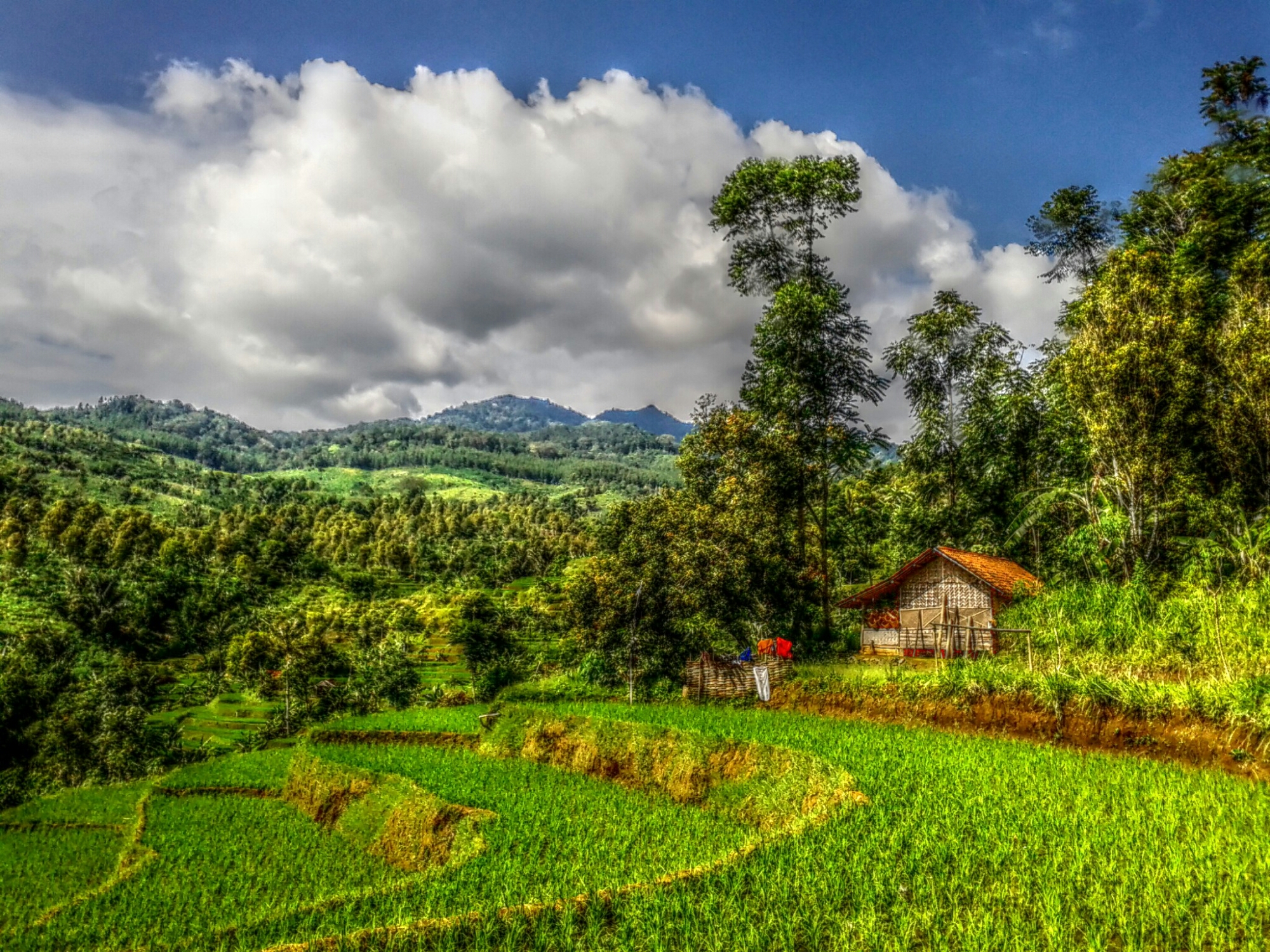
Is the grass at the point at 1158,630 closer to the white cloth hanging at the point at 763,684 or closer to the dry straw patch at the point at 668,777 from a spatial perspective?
the white cloth hanging at the point at 763,684

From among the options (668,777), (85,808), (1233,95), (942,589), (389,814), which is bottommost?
(85,808)

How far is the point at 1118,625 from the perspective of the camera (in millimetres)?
13758

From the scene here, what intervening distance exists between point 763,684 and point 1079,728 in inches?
298

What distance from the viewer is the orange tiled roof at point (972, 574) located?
22109 millimetres

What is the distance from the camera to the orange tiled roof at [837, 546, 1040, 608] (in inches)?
870

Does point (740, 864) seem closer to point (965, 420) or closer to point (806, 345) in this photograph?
point (806, 345)

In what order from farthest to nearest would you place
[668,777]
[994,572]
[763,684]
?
[994,572]
[763,684]
[668,777]

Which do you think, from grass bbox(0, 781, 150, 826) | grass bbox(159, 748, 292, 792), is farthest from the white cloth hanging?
grass bbox(0, 781, 150, 826)

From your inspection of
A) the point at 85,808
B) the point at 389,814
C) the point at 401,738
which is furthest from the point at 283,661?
the point at 389,814

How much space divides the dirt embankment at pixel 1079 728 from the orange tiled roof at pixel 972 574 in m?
9.94

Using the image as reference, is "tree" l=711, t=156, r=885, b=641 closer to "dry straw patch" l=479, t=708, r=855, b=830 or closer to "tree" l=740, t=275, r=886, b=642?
"tree" l=740, t=275, r=886, b=642

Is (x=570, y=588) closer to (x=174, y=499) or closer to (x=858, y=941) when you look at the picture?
(x=858, y=941)

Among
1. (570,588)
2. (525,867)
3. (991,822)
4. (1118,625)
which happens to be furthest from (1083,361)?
(525,867)

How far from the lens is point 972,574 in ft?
72.8
